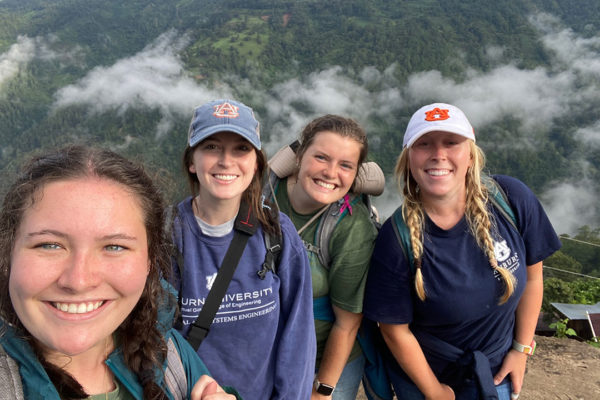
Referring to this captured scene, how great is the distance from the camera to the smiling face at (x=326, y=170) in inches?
129

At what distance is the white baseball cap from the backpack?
0.54m

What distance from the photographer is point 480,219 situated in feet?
9.51

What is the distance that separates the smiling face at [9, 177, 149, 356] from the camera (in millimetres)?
1405

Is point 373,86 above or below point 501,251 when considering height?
above

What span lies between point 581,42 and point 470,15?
50533mm

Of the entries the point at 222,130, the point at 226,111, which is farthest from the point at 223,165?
the point at 226,111

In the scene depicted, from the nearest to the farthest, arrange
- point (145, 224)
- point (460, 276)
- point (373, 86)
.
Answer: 1. point (145, 224)
2. point (460, 276)
3. point (373, 86)

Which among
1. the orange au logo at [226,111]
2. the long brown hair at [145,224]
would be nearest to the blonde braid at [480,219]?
the orange au logo at [226,111]

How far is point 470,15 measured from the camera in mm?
197250

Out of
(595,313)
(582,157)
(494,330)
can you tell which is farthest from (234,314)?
(582,157)

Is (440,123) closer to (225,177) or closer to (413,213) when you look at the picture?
(413,213)

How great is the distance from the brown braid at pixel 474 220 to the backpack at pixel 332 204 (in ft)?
1.38

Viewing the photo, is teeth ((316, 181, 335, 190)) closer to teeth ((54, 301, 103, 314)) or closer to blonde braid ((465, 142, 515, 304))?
blonde braid ((465, 142, 515, 304))

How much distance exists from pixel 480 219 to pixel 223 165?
1800 mm
